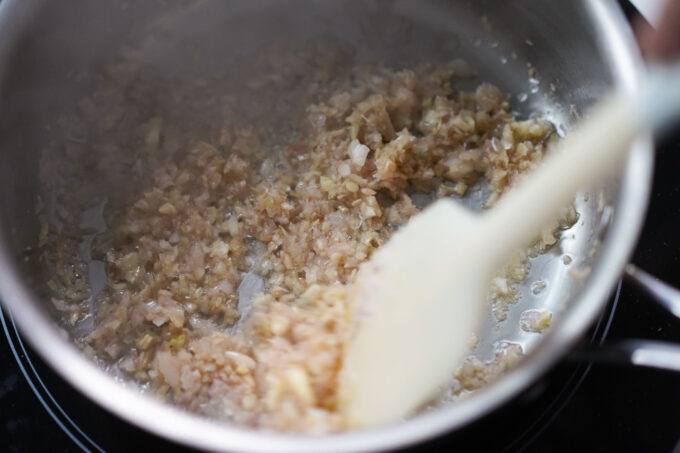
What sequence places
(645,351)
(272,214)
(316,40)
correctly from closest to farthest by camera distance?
(645,351)
(272,214)
(316,40)

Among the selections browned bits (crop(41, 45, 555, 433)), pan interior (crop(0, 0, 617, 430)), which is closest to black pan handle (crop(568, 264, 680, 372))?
pan interior (crop(0, 0, 617, 430))

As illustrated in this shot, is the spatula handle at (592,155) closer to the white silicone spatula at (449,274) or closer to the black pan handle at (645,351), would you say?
the white silicone spatula at (449,274)

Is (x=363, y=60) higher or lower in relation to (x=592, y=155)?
lower

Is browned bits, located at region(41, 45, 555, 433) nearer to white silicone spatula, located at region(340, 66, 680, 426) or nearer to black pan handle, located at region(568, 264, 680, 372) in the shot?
white silicone spatula, located at region(340, 66, 680, 426)

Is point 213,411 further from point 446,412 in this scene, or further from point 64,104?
point 64,104

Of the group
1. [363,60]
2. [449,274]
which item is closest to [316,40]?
[363,60]

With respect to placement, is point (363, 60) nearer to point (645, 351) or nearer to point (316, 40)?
point (316, 40)
